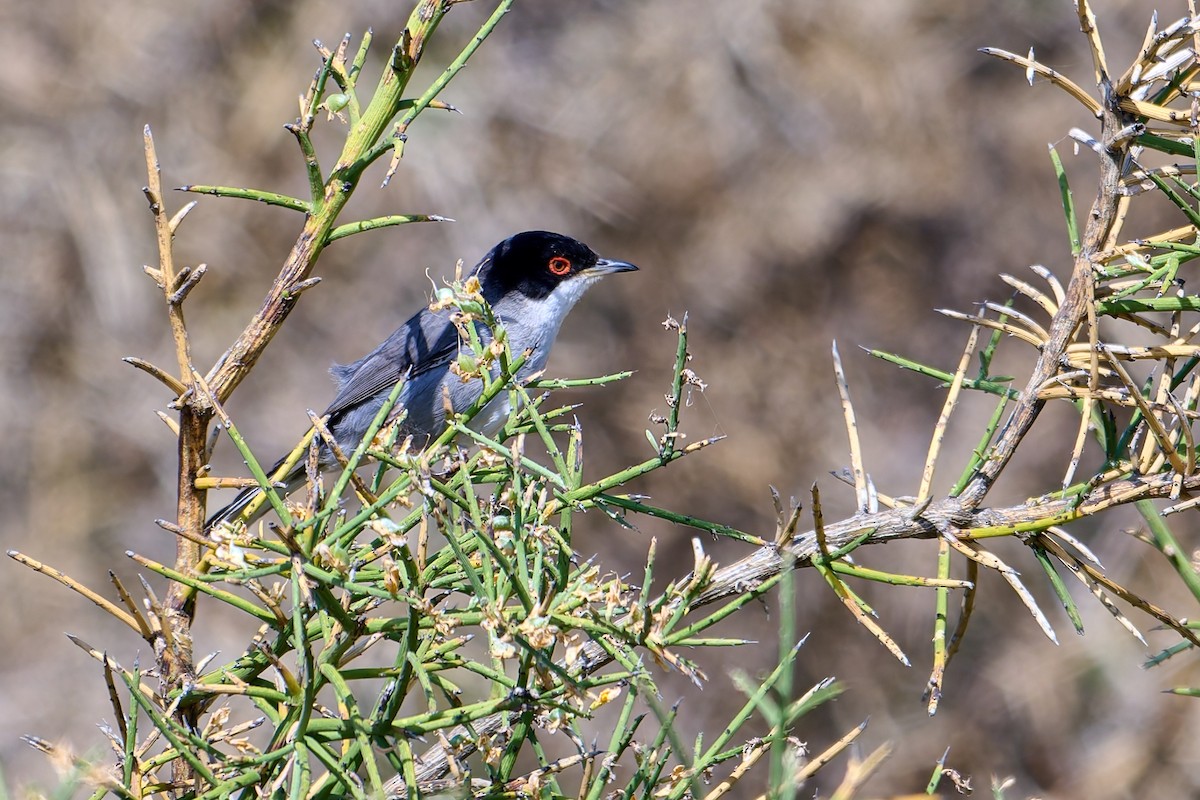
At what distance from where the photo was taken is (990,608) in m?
6.45

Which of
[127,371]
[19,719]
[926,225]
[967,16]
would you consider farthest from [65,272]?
[967,16]

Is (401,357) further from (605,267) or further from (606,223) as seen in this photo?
(606,223)

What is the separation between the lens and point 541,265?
16.8 ft

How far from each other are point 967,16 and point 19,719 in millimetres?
6889

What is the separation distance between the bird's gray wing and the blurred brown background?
63.3 inches

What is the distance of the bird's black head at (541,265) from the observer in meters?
5.08

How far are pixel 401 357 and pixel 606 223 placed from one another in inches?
93.7

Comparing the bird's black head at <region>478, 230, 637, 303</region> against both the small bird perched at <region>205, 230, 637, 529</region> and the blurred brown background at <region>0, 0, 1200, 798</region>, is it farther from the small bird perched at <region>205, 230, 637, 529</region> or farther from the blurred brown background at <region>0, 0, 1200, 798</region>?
the blurred brown background at <region>0, 0, 1200, 798</region>

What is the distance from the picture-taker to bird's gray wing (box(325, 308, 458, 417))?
195 inches

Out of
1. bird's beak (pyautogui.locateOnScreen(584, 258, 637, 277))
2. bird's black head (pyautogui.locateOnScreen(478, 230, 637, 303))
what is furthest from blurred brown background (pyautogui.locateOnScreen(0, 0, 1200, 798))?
bird's beak (pyautogui.locateOnScreen(584, 258, 637, 277))

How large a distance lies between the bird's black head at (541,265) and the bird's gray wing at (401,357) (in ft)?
0.91

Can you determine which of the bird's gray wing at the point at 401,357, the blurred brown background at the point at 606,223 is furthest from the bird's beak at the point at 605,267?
the blurred brown background at the point at 606,223

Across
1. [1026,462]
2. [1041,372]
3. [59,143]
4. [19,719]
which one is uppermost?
[59,143]

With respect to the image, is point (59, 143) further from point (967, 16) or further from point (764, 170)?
point (967, 16)
